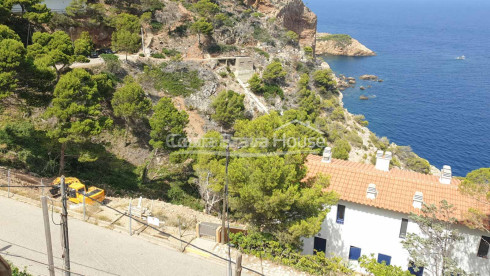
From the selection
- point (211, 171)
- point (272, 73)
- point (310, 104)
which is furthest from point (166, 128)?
point (310, 104)

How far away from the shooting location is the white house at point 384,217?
1956 centimetres

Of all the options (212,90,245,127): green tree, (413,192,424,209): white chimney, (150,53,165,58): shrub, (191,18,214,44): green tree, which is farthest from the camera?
(191,18,214,44): green tree

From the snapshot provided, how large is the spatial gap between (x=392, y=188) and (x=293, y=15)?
6769 cm

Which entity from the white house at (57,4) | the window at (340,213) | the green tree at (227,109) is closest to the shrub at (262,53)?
the green tree at (227,109)

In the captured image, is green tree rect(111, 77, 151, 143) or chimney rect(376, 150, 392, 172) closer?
chimney rect(376, 150, 392, 172)

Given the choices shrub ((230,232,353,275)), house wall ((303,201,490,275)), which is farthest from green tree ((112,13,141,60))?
shrub ((230,232,353,275))

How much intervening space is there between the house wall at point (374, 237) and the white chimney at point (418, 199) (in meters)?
0.81

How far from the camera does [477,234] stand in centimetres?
1919

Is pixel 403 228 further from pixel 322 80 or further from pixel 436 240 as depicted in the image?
pixel 322 80

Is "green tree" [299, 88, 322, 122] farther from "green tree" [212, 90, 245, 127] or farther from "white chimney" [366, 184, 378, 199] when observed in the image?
"white chimney" [366, 184, 378, 199]

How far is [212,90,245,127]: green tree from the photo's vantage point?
4272 centimetres

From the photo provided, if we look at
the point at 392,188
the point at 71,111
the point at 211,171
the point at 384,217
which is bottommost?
the point at 384,217

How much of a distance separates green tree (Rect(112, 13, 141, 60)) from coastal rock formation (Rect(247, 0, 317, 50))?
3247 centimetres

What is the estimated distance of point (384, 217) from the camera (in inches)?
824
